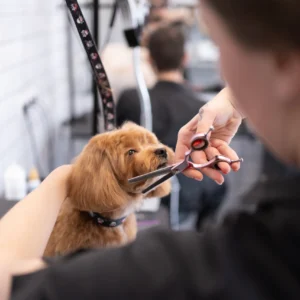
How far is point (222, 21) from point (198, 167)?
451mm

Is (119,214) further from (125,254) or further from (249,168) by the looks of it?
(249,168)

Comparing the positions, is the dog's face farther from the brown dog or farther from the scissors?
the scissors

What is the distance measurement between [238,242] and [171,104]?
1.78 m

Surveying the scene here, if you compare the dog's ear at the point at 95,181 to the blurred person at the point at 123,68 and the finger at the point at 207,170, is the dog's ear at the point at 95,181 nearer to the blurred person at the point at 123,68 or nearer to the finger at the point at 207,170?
the finger at the point at 207,170

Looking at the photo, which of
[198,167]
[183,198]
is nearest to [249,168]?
[183,198]

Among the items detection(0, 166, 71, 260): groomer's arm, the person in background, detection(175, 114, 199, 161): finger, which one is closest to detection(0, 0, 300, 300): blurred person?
detection(0, 166, 71, 260): groomer's arm

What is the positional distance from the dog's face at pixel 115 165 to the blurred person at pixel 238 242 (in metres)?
0.55

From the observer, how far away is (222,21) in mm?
423

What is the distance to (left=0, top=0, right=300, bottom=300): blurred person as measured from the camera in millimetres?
403

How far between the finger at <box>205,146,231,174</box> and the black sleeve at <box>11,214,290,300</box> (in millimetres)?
374

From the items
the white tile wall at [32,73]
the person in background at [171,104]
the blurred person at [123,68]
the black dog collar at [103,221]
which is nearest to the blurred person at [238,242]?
the black dog collar at [103,221]

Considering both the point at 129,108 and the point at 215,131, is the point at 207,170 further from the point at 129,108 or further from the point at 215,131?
the point at 129,108

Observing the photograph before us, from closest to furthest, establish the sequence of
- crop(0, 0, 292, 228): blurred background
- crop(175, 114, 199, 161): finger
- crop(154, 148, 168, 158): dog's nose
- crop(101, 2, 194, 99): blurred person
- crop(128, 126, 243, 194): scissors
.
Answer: crop(128, 126, 243, 194): scissors < crop(175, 114, 199, 161): finger < crop(154, 148, 168, 158): dog's nose < crop(0, 0, 292, 228): blurred background < crop(101, 2, 194, 99): blurred person

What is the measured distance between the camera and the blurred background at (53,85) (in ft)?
5.82
